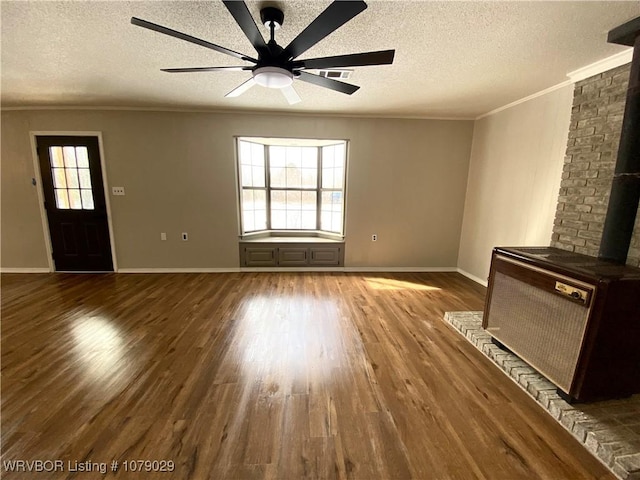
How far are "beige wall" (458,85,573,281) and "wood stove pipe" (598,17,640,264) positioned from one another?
83 centimetres

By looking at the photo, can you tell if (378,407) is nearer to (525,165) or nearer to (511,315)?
(511,315)

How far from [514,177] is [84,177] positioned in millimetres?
6217

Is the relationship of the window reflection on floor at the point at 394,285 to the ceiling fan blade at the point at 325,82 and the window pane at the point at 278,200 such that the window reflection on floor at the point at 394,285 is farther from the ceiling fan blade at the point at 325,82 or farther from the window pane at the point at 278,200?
the ceiling fan blade at the point at 325,82

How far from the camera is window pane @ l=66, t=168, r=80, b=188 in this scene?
3.94 metres

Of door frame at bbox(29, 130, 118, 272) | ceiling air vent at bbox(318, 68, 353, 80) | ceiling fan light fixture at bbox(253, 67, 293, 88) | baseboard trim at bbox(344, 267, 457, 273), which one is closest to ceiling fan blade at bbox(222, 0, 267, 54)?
ceiling fan light fixture at bbox(253, 67, 293, 88)

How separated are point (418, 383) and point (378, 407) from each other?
16.2 inches

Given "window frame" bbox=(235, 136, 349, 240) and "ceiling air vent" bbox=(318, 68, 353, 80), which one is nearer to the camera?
"ceiling air vent" bbox=(318, 68, 353, 80)

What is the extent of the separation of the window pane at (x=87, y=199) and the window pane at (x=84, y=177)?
92mm

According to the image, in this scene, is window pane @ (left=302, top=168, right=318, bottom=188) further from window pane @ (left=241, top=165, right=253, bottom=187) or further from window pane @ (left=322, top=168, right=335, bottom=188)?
window pane @ (left=241, top=165, right=253, bottom=187)

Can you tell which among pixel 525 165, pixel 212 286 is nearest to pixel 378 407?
pixel 212 286

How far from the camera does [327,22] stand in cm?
128

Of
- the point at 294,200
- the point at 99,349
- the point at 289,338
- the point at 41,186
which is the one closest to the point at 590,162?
the point at 289,338

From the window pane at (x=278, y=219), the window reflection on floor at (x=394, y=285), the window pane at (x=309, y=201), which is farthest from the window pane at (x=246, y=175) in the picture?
the window reflection on floor at (x=394, y=285)

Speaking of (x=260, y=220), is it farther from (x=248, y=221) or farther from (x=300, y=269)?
(x=300, y=269)
